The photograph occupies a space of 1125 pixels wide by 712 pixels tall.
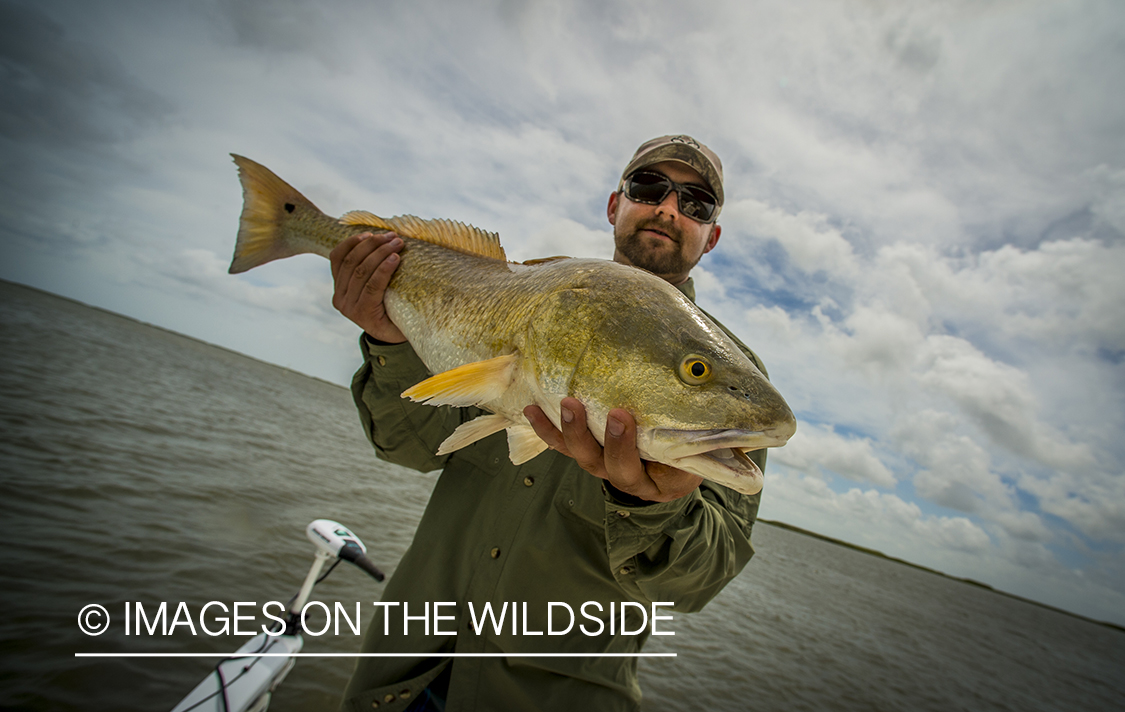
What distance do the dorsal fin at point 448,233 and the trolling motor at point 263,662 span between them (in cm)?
330

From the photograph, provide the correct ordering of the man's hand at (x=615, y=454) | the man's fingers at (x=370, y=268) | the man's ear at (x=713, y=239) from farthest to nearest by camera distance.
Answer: the man's ear at (x=713, y=239)
the man's fingers at (x=370, y=268)
the man's hand at (x=615, y=454)

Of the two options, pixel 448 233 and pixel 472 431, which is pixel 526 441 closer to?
pixel 472 431

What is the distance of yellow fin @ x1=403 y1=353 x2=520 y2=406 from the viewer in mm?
1715

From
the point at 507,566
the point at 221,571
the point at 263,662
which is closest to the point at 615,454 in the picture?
the point at 507,566

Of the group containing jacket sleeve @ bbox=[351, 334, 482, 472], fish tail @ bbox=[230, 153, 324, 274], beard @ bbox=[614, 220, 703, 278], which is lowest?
jacket sleeve @ bbox=[351, 334, 482, 472]

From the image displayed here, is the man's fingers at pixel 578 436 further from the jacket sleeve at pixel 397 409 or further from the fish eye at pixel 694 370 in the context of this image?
the jacket sleeve at pixel 397 409

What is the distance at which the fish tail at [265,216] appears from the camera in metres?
2.99

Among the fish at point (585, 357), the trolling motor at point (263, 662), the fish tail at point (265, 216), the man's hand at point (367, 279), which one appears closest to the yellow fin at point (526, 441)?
the fish at point (585, 357)

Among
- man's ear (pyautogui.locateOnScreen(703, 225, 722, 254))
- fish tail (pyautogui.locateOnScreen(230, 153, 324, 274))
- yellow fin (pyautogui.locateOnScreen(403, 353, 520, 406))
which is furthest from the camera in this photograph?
man's ear (pyautogui.locateOnScreen(703, 225, 722, 254))

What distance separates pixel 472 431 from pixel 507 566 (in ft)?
3.33

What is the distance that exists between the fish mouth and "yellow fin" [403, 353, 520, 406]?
2.08ft

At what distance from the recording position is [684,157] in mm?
3365

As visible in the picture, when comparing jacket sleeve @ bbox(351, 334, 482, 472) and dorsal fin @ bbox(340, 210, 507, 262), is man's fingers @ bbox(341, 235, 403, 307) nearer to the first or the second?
dorsal fin @ bbox(340, 210, 507, 262)

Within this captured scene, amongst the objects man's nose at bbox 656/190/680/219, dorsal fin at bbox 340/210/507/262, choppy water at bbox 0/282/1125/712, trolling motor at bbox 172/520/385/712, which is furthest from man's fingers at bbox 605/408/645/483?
choppy water at bbox 0/282/1125/712
